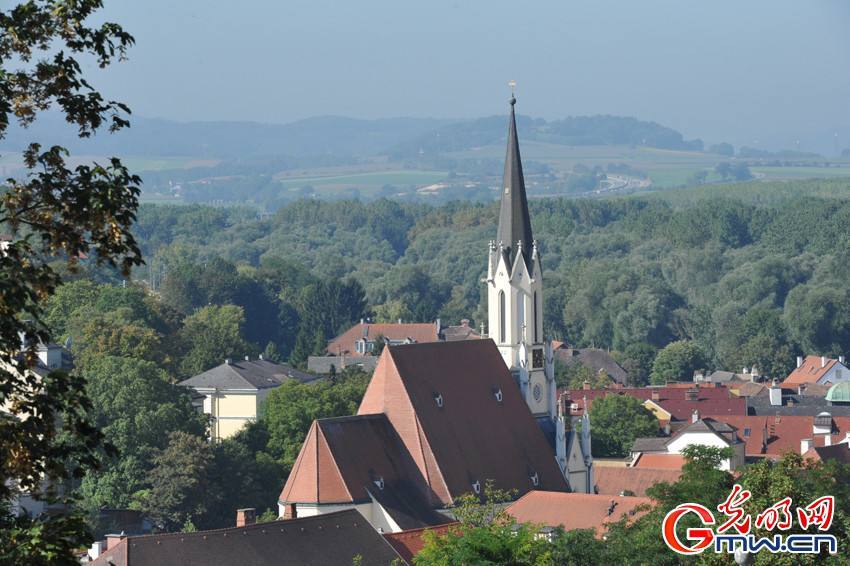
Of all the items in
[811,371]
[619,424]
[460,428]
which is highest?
[460,428]

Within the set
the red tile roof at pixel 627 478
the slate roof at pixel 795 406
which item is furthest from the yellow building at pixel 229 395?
the red tile roof at pixel 627 478

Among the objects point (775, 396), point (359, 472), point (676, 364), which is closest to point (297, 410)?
point (359, 472)

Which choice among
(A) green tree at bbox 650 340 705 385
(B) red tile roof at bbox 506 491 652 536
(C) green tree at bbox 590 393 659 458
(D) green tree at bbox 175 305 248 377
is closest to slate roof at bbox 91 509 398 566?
(B) red tile roof at bbox 506 491 652 536

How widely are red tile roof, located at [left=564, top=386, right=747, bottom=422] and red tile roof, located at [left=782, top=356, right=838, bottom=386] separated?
16.5 meters

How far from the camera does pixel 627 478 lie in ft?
215

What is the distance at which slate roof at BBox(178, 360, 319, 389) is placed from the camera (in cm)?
8762

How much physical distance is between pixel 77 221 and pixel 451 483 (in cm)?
3756

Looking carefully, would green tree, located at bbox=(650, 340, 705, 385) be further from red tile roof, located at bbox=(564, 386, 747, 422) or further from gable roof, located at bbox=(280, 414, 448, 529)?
gable roof, located at bbox=(280, 414, 448, 529)

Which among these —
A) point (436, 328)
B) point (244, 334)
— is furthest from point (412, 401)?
point (244, 334)

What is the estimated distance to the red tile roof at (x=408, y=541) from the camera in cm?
4469

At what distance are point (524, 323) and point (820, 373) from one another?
58.7 m

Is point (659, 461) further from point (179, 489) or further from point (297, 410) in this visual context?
point (179, 489)

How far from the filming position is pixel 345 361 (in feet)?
360

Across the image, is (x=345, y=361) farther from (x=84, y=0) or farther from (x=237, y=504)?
(x=84, y=0)
